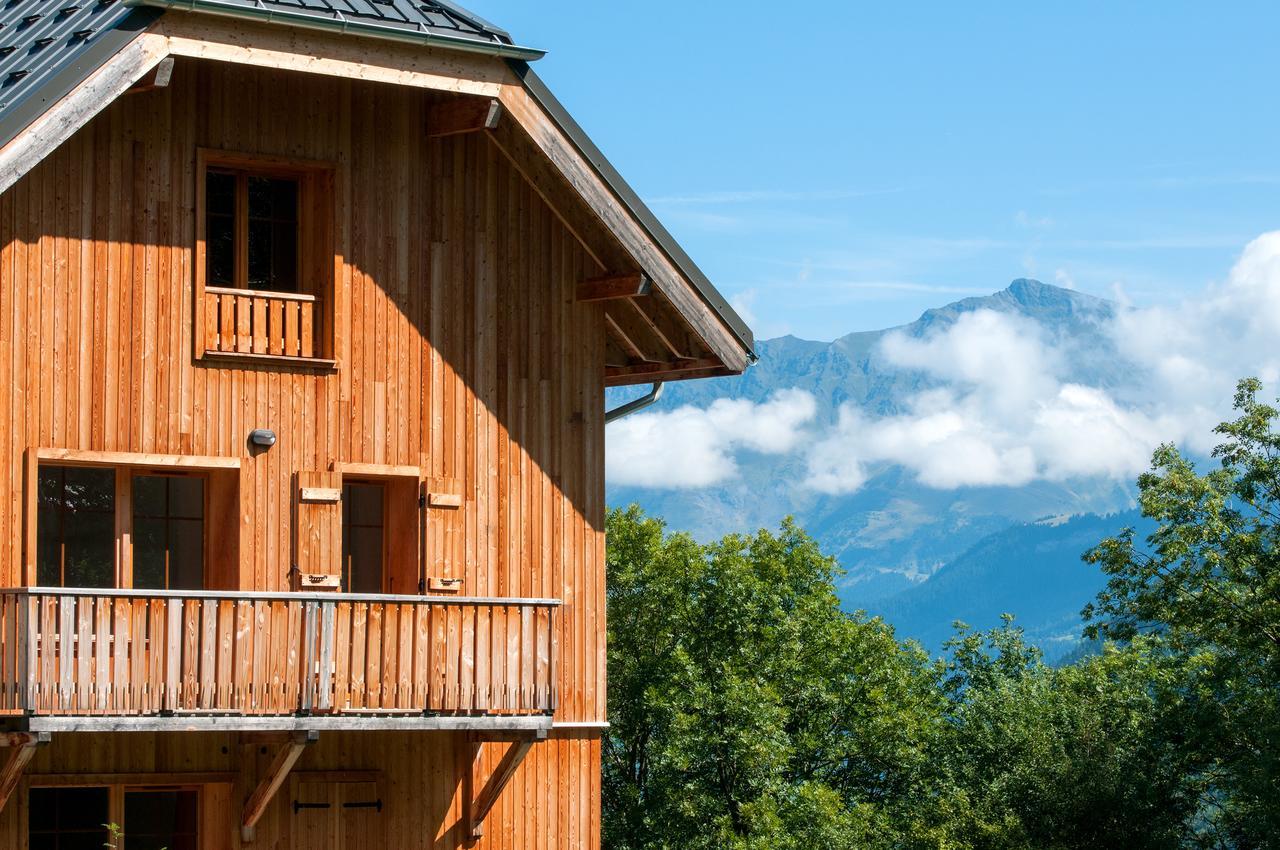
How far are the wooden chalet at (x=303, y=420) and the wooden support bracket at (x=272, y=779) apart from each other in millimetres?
38

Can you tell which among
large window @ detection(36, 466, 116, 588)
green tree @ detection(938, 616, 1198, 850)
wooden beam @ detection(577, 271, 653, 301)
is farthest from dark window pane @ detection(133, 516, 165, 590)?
green tree @ detection(938, 616, 1198, 850)

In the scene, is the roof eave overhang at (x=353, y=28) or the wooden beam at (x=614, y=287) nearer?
the roof eave overhang at (x=353, y=28)

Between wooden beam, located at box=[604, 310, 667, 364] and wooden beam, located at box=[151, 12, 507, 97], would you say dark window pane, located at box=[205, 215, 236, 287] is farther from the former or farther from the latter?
wooden beam, located at box=[604, 310, 667, 364]

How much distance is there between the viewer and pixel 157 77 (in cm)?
1914

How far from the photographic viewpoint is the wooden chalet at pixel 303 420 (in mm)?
18969

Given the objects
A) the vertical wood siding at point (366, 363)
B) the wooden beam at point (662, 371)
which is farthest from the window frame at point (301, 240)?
the wooden beam at point (662, 371)

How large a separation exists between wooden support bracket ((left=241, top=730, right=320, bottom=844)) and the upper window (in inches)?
194

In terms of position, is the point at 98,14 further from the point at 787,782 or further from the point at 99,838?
→ the point at 787,782

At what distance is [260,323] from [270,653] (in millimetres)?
3690

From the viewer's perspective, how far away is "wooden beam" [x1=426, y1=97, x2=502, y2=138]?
2117cm

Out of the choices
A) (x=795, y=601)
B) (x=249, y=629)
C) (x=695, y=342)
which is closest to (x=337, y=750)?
(x=249, y=629)

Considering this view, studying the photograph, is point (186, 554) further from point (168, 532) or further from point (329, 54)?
point (329, 54)

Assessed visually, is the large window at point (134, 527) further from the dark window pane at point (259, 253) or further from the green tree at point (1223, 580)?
the green tree at point (1223, 580)

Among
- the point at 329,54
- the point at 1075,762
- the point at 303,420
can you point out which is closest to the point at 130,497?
the point at 303,420
